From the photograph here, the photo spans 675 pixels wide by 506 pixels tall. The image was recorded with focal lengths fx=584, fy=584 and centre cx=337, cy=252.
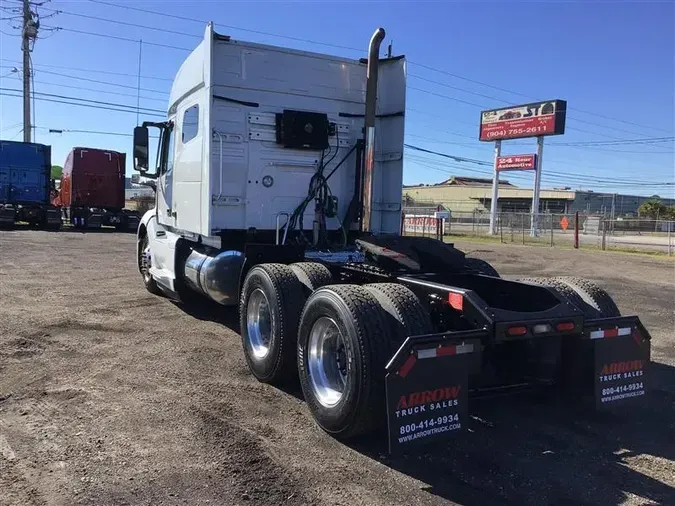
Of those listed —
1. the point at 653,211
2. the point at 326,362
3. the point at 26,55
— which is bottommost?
the point at 326,362

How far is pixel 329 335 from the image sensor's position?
4621mm

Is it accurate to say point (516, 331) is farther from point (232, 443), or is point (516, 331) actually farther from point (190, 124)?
point (190, 124)

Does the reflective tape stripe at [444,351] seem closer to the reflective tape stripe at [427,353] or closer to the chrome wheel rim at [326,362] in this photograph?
the reflective tape stripe at [427,353]

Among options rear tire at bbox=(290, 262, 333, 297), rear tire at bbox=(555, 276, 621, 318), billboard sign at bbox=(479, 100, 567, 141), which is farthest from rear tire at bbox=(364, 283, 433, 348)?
billboard sign at bbox=(479, 100, 567, 141)

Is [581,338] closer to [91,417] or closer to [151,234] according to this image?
[91,417]

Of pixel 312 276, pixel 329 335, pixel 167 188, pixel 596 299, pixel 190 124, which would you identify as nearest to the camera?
pixel 329 335

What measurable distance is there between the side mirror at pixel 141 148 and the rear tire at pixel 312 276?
4386 mm

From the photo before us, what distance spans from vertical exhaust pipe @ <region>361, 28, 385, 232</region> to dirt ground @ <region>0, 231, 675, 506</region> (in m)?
2.30

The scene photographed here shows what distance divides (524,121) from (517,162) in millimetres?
3184

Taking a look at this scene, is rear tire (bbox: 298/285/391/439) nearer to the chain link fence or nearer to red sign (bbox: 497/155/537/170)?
the chain link fence

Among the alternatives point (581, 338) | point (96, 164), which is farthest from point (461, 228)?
point (581, 338)

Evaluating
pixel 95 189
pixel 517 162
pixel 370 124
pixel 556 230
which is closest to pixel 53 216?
pixel 95 189

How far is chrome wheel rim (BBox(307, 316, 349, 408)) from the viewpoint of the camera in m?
4.49

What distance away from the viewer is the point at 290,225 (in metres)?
7.55
